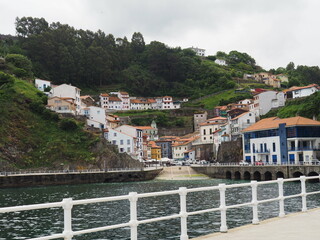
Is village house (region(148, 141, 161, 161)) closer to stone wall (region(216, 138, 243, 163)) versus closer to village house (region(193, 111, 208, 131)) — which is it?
village house (region(193, 111, 208, 131))

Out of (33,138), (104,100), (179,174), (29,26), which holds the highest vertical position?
(29,26)

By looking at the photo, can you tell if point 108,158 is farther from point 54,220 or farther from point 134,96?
point 134,96

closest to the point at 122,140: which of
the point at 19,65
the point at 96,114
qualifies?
the point at 96,114

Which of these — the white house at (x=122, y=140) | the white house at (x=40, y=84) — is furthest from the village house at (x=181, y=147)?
the white house at (x=40, y=84)

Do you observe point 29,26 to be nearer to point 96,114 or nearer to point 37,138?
point 96,114

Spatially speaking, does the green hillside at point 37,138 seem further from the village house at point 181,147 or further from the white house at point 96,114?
the village house at point 181,147

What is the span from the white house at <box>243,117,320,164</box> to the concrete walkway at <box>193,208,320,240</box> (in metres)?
62.9

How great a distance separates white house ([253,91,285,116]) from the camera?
111 meters

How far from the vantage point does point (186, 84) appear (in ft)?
580

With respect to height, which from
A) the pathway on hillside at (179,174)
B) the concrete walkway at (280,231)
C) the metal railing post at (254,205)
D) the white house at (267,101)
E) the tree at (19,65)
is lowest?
the pathway on hillside at (179,174)

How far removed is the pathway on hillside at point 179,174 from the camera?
8256cm

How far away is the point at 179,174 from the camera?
85312mm

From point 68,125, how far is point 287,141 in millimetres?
48944

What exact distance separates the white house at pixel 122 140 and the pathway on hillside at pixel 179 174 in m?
17.1
